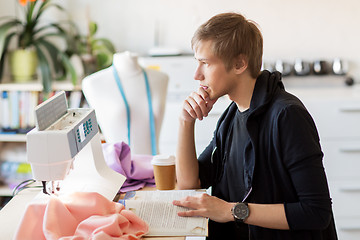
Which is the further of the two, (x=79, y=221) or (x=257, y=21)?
(x=257, y=21)

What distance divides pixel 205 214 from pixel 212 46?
540 mm

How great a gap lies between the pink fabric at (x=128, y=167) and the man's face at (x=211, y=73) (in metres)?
0.44

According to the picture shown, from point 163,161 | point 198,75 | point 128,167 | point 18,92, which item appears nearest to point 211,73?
point 198,75

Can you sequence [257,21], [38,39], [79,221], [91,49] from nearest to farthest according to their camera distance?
[79,221], [38,39], [91,49], [257,21]

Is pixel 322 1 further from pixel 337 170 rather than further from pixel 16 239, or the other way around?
pixel 16 239

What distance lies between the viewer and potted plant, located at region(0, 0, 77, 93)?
3.49 m

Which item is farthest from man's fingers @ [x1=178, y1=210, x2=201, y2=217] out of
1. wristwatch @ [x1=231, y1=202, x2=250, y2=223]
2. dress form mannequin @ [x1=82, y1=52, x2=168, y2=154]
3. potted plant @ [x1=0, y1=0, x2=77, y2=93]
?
potted plant @ [x1=0, y1=0, x2=77, y2=93]

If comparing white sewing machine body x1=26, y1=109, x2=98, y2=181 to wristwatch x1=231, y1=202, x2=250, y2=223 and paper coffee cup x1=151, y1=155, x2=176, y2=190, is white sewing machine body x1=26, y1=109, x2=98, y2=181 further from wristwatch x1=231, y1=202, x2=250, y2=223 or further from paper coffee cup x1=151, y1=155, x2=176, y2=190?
wristwatch x1=231, y1=202, x2=250, y2=223

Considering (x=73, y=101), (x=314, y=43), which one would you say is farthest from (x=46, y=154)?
(x=314, y=43)

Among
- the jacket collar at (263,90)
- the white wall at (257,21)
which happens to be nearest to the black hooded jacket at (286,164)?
the jacket collar at (263,90)

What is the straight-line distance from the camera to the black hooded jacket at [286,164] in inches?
59.4

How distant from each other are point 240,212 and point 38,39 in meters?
2.58

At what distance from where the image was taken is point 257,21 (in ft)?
13.1

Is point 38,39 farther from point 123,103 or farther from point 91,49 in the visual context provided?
point 123,103
